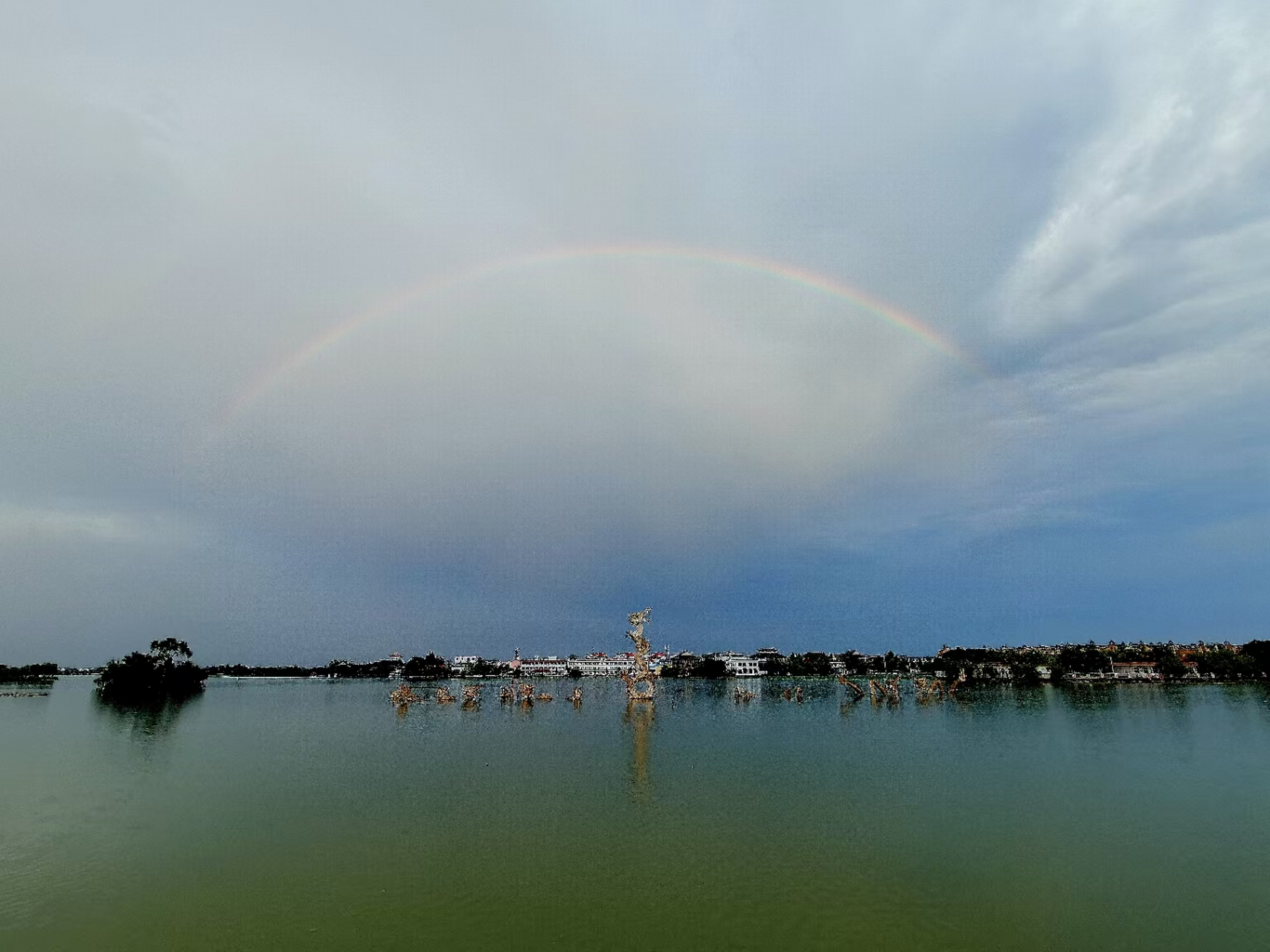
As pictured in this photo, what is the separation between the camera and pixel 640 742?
51.2 m

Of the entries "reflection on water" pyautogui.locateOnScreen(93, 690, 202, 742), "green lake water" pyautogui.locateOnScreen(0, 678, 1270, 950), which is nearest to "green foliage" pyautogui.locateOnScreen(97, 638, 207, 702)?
"reflection on water" pyautogui.locateOnScreen(93, 690, 202, 742)

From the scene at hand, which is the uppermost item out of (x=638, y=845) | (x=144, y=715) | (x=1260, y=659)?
(x=1260, y=659)

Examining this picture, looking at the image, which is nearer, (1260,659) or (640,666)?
(640,666)

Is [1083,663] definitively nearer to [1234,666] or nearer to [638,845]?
[1234,666]

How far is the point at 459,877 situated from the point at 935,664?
193155mm

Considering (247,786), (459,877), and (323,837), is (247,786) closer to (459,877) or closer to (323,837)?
(323,837)

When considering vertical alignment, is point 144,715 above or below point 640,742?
below

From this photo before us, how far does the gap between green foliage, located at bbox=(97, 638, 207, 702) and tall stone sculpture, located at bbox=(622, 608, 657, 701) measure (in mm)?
70375

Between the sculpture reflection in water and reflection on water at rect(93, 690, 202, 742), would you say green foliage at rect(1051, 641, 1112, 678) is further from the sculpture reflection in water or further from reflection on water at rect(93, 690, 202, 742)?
reflection on water at rect(93, 690, 202, 742)

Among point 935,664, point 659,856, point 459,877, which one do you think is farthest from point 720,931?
point 935,664

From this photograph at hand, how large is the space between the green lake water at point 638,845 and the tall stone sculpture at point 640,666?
3069 cm

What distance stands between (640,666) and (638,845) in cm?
7001

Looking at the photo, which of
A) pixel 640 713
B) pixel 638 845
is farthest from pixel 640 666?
pixel 638 845

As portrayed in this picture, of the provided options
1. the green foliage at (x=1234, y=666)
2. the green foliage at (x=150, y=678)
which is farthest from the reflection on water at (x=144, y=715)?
the green foliage at (x=1234, y=666)
